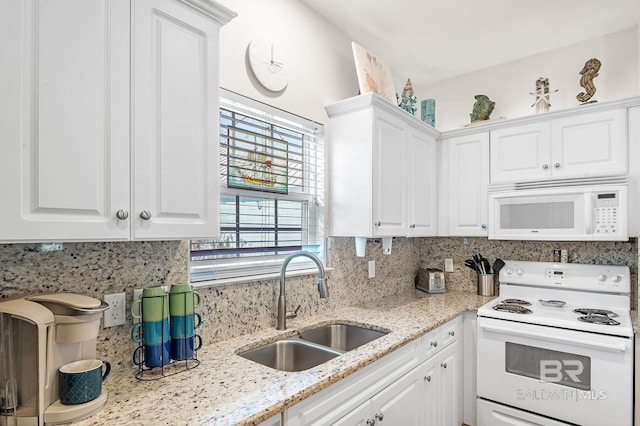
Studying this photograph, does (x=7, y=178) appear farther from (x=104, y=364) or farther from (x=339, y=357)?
(x=339, y=357)

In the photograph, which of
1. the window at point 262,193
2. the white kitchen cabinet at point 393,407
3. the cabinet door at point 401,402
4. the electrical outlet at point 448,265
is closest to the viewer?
the white kitchen cabinet at point 393,407

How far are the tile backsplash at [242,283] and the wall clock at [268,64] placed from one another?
955mm

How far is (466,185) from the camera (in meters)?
2.86

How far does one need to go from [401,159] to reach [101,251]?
6.01 feet

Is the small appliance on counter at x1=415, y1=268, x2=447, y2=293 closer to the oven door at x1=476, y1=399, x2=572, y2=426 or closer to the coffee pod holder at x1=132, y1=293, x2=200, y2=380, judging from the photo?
the oven door at x1=476, y1=399, x2=572, y2=426

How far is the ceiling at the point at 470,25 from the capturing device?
2.19m

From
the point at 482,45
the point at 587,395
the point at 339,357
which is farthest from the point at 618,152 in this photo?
the point at 339,357

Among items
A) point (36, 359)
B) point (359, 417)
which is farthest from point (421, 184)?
point (36, 359)

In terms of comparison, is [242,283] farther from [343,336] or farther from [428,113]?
[428,113]

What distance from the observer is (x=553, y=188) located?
95.3 inches

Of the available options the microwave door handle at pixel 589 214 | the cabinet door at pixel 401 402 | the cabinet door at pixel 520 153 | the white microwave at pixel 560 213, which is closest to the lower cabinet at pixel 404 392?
the cabinet door at pixel 401 402

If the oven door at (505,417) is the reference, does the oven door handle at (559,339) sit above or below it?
above

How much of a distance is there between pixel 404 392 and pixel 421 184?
148 cm

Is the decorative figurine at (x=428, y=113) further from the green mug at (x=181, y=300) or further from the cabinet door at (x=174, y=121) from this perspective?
the green mug at (x=181, y=300)
